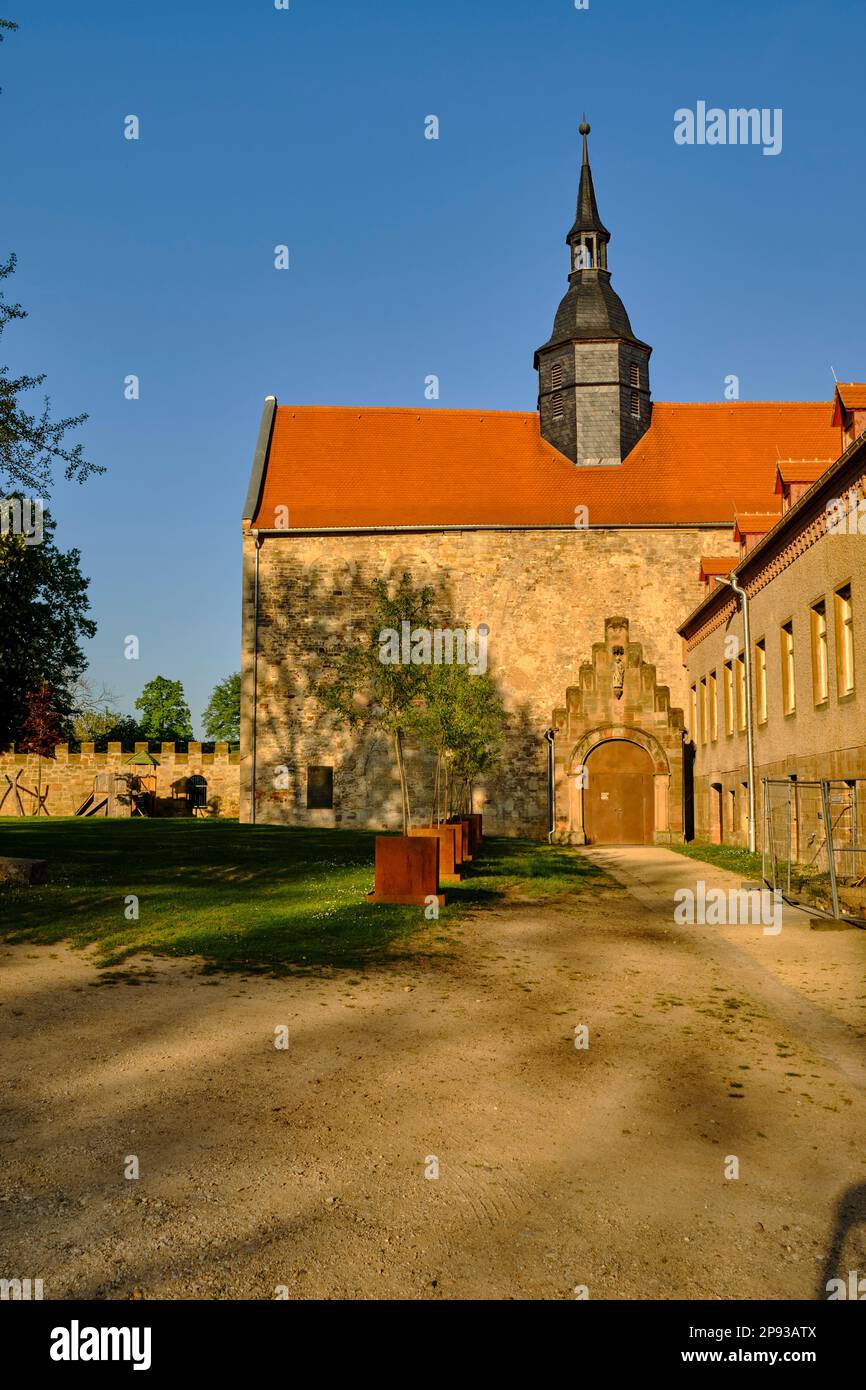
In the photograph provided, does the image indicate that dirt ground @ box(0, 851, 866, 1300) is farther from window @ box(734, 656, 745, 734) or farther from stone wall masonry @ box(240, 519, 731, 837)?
stone wall masonry @ box(240, 519, 731, 837)

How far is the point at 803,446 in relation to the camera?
122ft

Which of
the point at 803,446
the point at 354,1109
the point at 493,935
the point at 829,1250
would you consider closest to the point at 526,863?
the point at 493,935

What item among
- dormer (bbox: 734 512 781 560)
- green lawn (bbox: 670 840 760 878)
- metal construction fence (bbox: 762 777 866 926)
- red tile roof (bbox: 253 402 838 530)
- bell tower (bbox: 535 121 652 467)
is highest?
bell tower (bbox: 535 121 652 467)

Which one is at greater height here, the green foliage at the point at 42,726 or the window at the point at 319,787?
the green foliage at the point at 42,726

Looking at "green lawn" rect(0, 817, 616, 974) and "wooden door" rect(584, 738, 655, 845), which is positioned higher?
"wooden door" rect(584, 738, 655, 845)

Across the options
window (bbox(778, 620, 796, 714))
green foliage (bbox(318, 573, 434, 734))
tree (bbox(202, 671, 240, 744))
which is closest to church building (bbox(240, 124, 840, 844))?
window (bbox(778, 620, 796, 714))

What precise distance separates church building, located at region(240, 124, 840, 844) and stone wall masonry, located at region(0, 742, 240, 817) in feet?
25.3

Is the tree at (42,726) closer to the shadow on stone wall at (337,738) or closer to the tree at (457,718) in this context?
the shadow on stone wall at (337,738)

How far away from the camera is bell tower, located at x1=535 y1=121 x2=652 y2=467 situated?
3700 centimetres

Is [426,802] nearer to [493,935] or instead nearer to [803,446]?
[803,446]

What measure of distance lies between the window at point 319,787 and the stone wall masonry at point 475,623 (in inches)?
8.3

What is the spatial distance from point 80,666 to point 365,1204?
139 feet

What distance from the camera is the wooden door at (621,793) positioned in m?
28.8

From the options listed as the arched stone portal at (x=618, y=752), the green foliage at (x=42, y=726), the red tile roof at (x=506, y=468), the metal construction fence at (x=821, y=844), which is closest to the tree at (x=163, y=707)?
the green foliage at (x=42, y=726)
